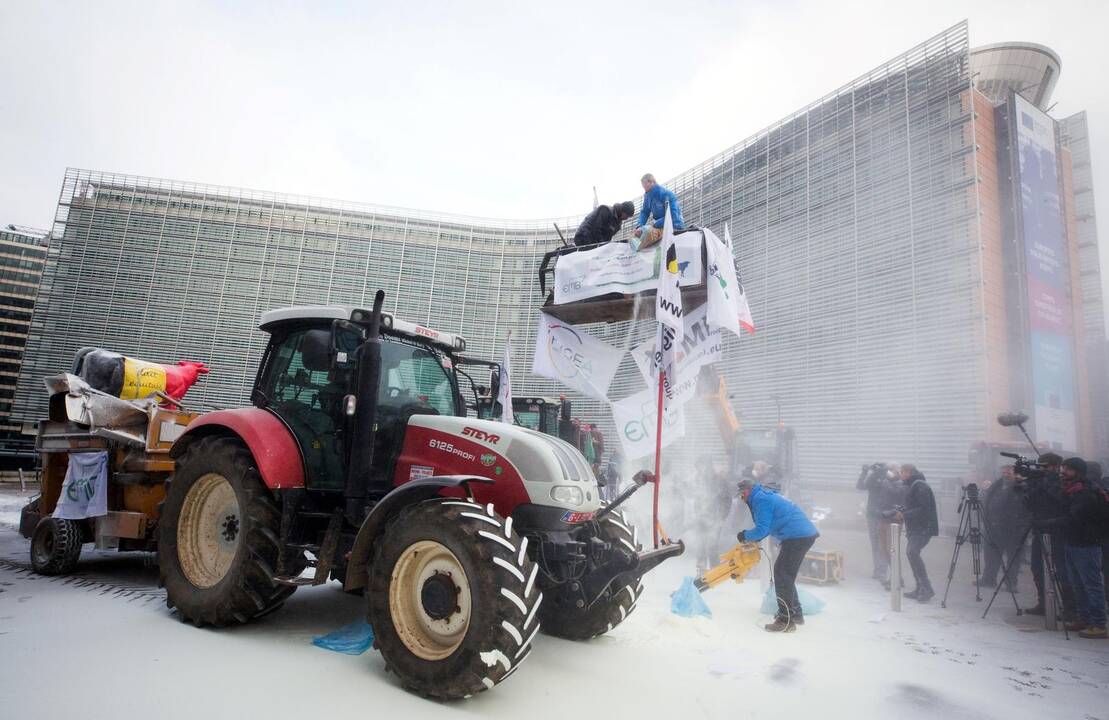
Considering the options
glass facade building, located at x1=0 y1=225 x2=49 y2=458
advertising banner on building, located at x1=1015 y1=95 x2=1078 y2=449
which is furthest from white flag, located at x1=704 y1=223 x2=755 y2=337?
glass facade building, located at x1=0 y1=225 x2=49 y2=458

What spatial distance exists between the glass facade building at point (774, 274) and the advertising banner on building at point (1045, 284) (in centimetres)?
141

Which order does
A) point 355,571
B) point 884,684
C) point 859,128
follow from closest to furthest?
point 355,571 → point 884,684 → point 859,128

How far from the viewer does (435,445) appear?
4234 mm

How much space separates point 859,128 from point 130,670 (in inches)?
669

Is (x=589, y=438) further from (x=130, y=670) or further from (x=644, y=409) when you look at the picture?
(x=130, y=670)

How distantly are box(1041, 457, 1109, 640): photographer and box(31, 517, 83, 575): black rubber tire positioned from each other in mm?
10831

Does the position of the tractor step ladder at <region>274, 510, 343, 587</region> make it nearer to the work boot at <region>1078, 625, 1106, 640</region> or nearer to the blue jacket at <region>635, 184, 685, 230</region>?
the blue jacket at <region>635, 184, 685, 230</region>

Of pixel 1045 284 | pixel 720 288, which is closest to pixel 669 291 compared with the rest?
pixel 720 288

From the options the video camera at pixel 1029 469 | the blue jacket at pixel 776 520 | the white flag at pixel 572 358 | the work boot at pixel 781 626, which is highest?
the white flag at pixel 572 358

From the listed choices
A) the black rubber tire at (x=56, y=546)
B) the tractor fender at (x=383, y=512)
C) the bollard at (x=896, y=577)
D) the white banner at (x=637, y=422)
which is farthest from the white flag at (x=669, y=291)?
the black rubber tire at (x=56, y=546)

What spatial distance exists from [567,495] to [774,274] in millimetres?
13328

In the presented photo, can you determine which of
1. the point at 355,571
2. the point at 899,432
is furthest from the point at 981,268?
the point at 355,571

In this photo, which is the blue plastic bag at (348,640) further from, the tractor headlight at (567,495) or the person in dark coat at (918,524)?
the person in dark coat at (918,524)

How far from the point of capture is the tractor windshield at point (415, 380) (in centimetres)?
459
